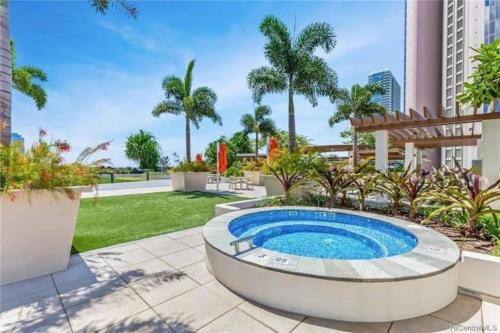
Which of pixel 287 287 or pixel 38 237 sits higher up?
pixel 38 237

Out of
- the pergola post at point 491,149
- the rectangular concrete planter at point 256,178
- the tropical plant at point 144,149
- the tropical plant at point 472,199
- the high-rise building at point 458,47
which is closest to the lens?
the tropical plant at point 472,199

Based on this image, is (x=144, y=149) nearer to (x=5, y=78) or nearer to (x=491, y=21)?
(x=5, y=78)

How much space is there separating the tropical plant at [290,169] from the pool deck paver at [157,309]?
12.8 feet

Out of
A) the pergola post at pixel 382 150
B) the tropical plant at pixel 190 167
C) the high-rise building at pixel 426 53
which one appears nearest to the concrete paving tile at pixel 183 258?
the pergola post at pixel 382 150

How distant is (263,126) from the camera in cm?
2916

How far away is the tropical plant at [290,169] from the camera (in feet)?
22.7

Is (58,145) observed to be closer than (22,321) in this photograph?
No

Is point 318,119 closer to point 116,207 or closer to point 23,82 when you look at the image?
point 116,207

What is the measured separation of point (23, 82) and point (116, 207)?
35.6ft

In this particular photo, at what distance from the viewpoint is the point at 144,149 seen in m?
44.2

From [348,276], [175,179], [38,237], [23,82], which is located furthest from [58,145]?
[23,82]

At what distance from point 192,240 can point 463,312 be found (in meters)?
4.35

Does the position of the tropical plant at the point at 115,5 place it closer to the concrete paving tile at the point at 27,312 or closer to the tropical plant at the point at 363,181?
the concrete paving tile at the point at 27,312

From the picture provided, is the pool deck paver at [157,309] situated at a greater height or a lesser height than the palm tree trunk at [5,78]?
lesser
